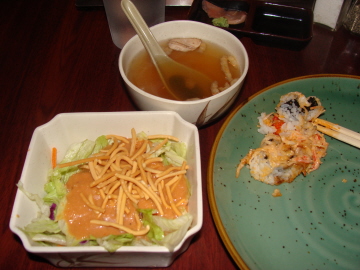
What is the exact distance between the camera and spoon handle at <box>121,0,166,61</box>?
3.78 ft

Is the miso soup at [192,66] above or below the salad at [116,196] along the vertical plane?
above

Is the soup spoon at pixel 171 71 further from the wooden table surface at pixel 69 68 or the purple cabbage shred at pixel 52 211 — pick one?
the purple cabbage shred at pixel 52 211

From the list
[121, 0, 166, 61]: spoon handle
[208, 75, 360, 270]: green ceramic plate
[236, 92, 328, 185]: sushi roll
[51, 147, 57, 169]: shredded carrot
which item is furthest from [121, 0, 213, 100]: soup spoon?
[51, 147, 57, 169]: shredded carrot

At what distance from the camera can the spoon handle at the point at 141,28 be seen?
1.15 m

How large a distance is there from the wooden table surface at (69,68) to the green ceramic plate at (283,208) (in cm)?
12

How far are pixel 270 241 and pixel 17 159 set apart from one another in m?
1.00

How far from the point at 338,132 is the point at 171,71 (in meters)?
0.72

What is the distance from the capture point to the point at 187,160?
3.42 ft

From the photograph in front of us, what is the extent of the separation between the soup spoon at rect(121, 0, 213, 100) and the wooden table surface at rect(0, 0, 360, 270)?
190mm

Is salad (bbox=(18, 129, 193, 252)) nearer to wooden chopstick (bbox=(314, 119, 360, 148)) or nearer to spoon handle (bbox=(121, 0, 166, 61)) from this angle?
spoon handle (bbox=(121, 0, 166, 61))

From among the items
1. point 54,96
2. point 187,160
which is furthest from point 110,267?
point 54,96

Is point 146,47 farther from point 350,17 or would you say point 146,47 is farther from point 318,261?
point 350,17

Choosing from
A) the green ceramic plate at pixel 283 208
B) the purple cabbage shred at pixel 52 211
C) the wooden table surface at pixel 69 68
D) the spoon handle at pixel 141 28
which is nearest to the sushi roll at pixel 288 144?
the green ceramic plate at pixel 283 208

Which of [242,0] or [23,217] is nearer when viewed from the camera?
[23,217]
